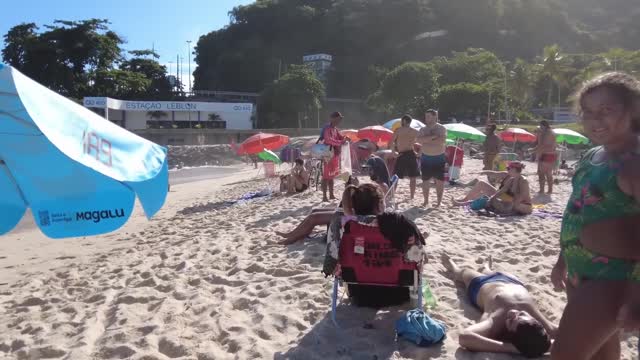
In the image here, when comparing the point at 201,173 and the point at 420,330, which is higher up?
the point at 420,330

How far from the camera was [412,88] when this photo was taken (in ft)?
166

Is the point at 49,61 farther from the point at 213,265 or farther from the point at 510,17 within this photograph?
the point at 510,17

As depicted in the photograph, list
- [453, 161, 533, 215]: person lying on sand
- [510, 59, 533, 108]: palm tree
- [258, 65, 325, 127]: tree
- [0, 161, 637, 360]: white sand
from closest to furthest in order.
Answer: [0, 161, 637, 360]: white sand, [453, 161, 533, 215]: person lying on sand, [510, 59, 533, 108]: palm tree, [258, 65, 325, 127]: tree

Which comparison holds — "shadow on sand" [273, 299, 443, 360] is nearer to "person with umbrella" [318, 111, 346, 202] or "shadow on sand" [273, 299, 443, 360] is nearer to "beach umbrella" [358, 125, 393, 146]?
"person with umbrella" [318, 111, 346, 202]

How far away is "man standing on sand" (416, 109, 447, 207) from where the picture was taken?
6723 millimetres

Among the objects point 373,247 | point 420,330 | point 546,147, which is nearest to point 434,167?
point 546,147

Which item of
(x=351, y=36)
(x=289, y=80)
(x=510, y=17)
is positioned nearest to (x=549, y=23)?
(x=510, y=17)

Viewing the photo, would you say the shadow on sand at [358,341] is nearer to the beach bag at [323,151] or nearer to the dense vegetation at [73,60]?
the beach bag at [323,151]

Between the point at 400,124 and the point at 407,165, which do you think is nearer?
the point at 407,165

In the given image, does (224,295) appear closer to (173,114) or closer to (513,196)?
(513,196)

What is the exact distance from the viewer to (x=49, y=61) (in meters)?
51.1

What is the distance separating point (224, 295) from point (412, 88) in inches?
1928

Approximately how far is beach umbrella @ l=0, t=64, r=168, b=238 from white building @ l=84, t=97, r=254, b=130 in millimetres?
40713

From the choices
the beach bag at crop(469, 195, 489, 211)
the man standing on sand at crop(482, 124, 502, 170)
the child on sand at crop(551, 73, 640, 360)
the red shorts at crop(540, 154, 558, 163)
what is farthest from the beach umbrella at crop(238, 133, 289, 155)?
the child on sand at crop(551, 73, 640, 360)
